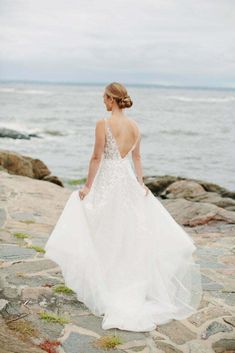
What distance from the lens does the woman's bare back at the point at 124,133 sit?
17.0ft

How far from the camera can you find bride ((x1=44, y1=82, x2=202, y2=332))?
16.9ft

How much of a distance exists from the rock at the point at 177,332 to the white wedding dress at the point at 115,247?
0.27 ft

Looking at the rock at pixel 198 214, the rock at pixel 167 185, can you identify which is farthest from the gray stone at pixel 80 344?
the rock at pixel 167 185

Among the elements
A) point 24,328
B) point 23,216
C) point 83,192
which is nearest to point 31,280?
point 24,328

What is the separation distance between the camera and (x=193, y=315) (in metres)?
5.34

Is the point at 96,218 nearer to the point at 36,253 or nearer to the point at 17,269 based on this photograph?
the point at 17,269

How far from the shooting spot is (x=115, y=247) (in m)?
5.23

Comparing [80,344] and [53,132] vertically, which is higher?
[80,344]

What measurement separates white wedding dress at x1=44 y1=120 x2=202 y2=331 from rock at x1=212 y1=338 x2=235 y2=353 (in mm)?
499

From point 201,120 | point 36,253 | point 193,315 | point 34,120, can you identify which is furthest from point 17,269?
point 201,120

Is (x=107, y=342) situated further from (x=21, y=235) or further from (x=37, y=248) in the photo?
(x=21, y=235)

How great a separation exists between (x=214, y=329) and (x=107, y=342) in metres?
1.14

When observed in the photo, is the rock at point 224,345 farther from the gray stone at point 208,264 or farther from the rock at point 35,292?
the gray stone at point 208,264

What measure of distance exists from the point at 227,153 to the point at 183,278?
22302 mm
